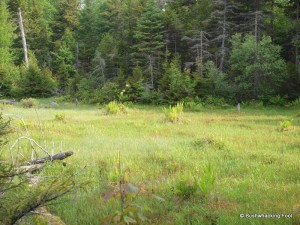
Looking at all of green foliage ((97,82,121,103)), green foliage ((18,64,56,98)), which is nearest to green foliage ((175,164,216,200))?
green foliage ((97,82,121,103))

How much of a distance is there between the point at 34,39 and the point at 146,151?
130 feet

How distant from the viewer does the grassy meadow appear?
4.43 metres

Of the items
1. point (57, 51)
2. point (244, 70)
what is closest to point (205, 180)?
point (244, 70)

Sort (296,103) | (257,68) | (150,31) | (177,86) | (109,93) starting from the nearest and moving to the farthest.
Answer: (296,103) → (257,68) → (177,86) → (109,93) → (150,31)

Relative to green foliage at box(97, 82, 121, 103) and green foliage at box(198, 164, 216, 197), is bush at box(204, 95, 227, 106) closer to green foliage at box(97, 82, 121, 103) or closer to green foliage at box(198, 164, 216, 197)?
green foliage at box(97, 82, 121, 103)

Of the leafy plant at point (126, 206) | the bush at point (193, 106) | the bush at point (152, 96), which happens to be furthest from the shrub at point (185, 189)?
the bush at point (152, 96)

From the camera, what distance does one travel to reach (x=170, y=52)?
29672 mm

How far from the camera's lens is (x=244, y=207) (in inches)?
181

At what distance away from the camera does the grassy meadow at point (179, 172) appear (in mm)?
4426

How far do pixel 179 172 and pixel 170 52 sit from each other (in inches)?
961

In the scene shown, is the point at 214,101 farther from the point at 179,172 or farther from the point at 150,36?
the point at 179,172

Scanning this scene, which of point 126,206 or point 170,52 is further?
point 170,52

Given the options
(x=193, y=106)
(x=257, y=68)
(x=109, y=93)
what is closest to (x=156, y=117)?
(x=193, y=106)

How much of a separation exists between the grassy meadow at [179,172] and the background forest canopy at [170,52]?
10836mm
